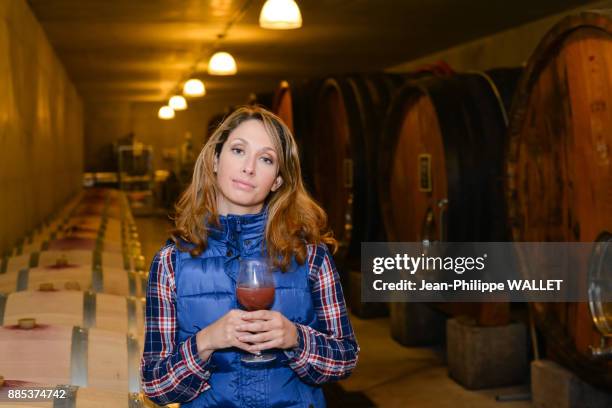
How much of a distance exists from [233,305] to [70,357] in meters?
0.92

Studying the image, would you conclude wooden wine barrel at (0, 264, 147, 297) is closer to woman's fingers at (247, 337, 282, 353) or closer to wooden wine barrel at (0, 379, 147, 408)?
wooden wine barrel at (0, 379, 147, 408)

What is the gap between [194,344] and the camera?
72.1 inches

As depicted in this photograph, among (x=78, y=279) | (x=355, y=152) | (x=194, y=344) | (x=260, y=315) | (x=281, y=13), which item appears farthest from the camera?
(x=355, y=152)

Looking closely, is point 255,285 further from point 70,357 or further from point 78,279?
point 78,279

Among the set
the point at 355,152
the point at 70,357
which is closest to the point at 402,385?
the point at 355,152

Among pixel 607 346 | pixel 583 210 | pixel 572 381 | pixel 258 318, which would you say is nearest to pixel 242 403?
pixel 258 318

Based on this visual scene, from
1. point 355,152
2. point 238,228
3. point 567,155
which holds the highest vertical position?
point 355,152

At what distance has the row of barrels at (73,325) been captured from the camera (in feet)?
8.00

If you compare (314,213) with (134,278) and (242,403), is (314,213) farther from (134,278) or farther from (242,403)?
(134,278)

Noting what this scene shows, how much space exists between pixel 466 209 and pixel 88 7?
4.55 metres

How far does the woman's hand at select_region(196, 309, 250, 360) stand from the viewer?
5.67 feet

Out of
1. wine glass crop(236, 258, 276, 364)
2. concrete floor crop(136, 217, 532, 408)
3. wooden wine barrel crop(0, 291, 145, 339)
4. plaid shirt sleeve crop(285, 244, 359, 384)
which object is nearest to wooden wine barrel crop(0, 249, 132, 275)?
wooden wine barrel crop(0, 291, 145, 339)

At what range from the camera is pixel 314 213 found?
209 centimetres

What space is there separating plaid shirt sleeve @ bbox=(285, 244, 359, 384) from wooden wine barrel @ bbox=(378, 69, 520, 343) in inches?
103
